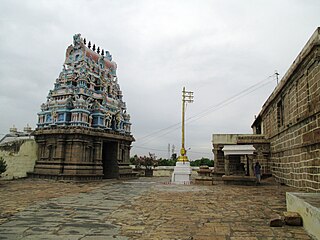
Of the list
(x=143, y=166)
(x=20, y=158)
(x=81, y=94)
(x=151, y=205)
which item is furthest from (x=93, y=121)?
(x=151, y=205)

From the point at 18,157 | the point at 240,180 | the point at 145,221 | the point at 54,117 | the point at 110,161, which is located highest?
the point at 54,117

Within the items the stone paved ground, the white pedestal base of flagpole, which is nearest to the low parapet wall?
the white pedestal base of flagpole

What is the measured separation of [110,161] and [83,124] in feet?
13.6

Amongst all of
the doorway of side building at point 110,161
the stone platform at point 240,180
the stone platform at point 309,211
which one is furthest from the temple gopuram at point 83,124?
the stone platform at point 309,211

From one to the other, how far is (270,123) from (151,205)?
11271 mm

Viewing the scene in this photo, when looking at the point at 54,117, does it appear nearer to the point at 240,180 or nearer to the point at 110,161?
the point at 110,161

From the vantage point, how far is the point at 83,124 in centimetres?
1719

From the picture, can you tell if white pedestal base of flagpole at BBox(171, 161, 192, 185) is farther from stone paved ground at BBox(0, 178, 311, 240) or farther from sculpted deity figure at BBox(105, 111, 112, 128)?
stone paved ground at BBox(0, 178, 311, 240)

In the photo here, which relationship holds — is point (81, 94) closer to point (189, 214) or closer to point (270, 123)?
point (270, 123)

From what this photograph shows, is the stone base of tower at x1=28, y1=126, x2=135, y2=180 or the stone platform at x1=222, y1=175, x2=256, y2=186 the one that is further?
the stone base of tower at x1=28, y1=126, x2=135, y2=180

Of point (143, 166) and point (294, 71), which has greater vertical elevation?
point (294, 71)

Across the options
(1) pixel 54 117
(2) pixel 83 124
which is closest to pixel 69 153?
(2) pixel 83 124

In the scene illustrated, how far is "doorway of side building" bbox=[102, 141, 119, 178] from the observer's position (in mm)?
19672

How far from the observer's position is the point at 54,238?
4098mm
